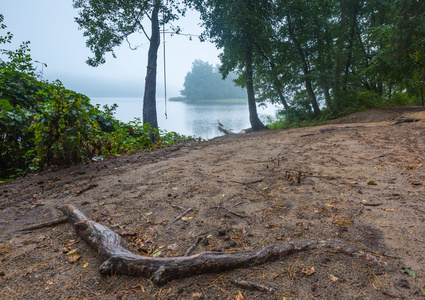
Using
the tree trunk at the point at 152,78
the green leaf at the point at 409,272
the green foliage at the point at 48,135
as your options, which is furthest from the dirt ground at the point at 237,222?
the tree trunk at the point at 152,78

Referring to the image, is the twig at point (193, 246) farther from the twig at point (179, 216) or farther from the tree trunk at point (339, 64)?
the tree trunk at point (339, 64)

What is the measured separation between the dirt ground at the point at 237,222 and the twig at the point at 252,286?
0.05 feet

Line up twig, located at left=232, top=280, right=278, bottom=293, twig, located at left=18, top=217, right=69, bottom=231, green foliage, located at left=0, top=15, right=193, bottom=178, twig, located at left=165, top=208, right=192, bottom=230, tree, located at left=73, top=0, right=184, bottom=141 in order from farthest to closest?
tree, located at left=73, top=0, right=184, bottom=141
green foliage, located at left=0, top=15, right=193, bottom=178
twig, located at left=18, top=217, right=69, bottom=231
twig, located at left=165, top=208, right=192, bottom=230
twig, located at left=232, top=280, right=278, bottom=293

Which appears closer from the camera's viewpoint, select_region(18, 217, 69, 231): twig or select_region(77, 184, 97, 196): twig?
select_region(18, 217, 69, 231): twig

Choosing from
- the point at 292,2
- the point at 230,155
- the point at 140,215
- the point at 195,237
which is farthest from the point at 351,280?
the point at 292,2

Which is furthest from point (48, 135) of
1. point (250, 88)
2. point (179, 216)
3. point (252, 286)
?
point (250, 88)

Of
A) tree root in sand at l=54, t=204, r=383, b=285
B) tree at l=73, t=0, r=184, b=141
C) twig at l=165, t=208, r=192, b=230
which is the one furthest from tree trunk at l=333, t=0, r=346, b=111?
tree root in sand at l=54, t=204, r=383, b=285

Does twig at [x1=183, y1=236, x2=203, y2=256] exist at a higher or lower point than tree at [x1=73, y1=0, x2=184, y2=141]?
lower

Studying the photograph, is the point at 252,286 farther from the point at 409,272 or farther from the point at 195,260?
the point at 409,272

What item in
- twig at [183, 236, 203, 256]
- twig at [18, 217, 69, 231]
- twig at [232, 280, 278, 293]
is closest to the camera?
twig at [232, 280, 278, 293]

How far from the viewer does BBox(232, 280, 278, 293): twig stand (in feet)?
4.55

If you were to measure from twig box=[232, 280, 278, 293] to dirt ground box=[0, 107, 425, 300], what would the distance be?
16 millimetres

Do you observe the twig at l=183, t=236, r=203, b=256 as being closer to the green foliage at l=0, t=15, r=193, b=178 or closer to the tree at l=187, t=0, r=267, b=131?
the green foliage at l=0, t=15, r=193, b=178

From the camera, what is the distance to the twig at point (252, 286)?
1.39 meters
